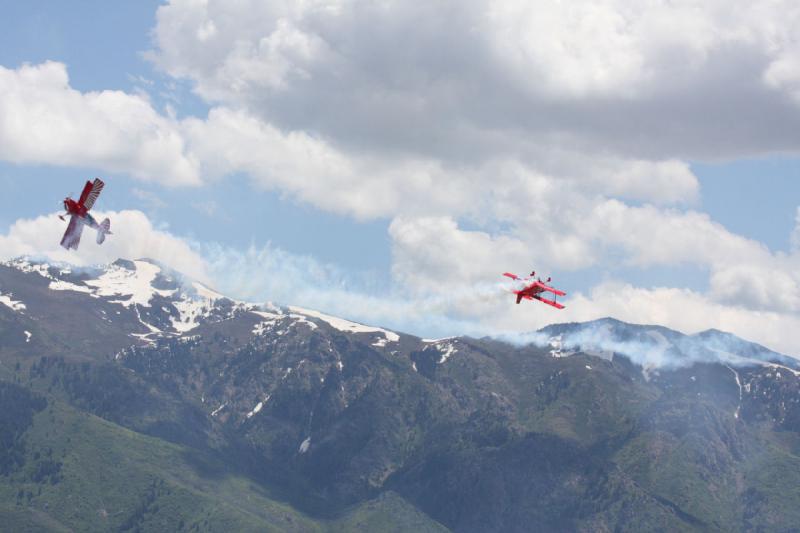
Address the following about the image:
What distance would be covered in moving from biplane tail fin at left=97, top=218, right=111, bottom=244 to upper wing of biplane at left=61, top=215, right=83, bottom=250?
19.5ft

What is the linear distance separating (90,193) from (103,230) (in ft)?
33.1

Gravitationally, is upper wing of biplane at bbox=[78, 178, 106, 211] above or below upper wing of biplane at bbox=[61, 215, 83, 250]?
above

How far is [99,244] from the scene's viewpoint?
18400 cm

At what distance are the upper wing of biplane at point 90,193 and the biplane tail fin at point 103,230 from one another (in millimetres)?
7295

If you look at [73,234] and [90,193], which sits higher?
[90,193]

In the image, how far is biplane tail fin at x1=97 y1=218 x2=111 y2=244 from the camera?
18512 cm

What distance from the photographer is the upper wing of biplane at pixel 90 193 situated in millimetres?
178875

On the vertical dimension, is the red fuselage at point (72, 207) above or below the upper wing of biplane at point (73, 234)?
above

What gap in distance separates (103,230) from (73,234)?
10.1m

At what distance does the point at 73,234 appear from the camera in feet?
581

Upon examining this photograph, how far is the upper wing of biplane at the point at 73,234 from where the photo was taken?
174 m

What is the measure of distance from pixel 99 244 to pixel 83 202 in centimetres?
927

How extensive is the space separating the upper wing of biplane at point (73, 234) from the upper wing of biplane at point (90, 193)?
10.7ft

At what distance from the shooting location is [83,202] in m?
179
